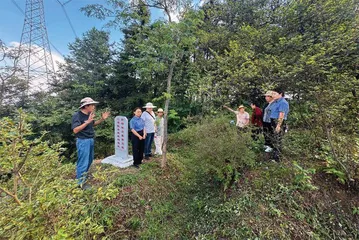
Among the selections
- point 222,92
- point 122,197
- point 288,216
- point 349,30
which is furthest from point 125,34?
point 288,216

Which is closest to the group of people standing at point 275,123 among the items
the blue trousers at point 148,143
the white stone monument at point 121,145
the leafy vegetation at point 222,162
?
the leafy vegetation at point 222,162

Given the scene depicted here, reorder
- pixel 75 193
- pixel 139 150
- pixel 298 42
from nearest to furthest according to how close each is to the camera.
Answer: pixel 75 193
pixel 139 150
pixel 298 42

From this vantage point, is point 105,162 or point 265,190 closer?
point 265,190

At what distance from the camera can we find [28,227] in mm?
1332

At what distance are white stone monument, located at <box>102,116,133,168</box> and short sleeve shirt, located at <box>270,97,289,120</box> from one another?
10.8 feet

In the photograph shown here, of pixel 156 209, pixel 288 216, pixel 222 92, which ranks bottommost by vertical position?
pixel 156 209

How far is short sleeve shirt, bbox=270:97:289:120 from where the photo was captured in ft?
11.4

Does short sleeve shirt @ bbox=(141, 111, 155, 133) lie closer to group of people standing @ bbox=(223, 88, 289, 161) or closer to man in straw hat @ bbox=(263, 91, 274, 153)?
group of people standing @ bbox=(223, 88, 289, 161)

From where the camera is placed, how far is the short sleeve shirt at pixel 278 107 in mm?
3461

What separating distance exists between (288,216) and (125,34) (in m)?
9.71

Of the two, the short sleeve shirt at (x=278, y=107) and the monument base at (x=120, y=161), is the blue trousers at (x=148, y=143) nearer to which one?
the monument base at (x=120, y=161)

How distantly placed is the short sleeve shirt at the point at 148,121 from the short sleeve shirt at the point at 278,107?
2861mm

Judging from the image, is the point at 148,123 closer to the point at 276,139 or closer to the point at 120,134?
the point at 120,134

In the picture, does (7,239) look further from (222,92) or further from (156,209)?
(222,92)
